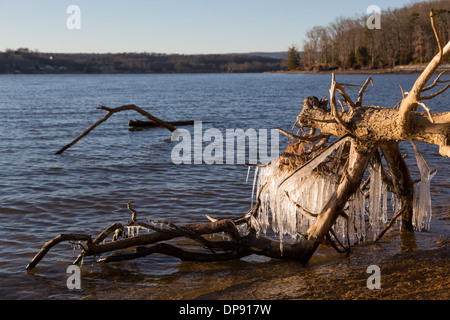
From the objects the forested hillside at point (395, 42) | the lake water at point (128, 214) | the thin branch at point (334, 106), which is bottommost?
the lake water at point (128, 214)

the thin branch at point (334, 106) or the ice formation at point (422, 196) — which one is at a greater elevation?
the thin branch at point (334, 106)

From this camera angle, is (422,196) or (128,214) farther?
(128,214)

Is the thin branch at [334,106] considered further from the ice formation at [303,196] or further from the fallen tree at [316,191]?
the ice formation at [303,196]

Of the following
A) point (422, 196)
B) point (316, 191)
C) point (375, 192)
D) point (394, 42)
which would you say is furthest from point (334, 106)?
point (394, 42)

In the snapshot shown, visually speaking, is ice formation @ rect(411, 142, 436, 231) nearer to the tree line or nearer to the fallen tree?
the fallen tree

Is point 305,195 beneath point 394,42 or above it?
beneath

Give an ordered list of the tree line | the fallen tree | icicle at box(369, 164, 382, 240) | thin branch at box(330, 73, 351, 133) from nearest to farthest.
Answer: thin branch at box(330, 73, 351, 133)
the fallen tree
icicle at box(369, 164, 382, 240)
the tree line

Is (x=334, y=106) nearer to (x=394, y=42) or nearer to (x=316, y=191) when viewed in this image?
(x=316, y=191)

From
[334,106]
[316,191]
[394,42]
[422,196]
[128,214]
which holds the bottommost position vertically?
[128,214]

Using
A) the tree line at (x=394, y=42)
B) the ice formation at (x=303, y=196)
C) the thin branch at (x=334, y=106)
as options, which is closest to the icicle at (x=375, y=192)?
the ice formation at (x=303, y=196)

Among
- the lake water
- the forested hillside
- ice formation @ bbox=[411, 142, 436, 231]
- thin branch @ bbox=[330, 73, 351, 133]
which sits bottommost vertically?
the lake water

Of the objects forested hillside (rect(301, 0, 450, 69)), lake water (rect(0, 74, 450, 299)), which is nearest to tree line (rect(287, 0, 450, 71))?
forested hillside (rect(301, 0, 450, 69))

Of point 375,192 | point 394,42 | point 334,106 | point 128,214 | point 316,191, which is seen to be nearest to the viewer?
point 334,106
